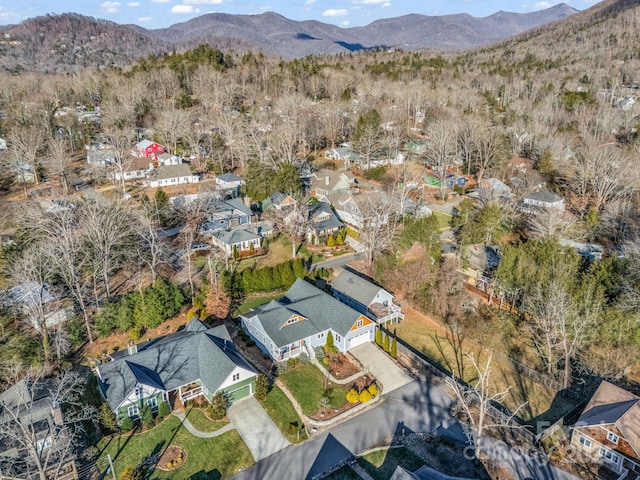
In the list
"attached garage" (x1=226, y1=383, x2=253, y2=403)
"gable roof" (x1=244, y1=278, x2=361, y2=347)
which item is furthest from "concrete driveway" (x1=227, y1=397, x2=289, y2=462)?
"gable roof" (x1=244, y1=278, x2=361, y2=347)

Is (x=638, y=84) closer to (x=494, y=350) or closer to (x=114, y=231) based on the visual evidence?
(x=494, y=350)

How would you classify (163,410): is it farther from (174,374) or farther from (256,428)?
(256,428)

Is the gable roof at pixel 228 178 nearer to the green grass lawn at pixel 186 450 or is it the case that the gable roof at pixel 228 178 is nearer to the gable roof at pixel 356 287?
the gable roof at pixel 356 287

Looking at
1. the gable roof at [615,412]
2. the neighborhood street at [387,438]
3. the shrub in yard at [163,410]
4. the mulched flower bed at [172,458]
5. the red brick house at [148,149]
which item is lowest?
the neighborhood street at [387,438]

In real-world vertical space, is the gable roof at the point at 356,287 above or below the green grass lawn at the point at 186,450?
above

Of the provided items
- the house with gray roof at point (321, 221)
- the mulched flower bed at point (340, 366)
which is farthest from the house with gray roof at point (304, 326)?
the house with gray roof at point (321, 221)

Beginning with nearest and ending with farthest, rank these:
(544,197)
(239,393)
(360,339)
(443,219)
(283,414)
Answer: (283,414)
(239,393)
(360,339)
(544,197)
(443,219)

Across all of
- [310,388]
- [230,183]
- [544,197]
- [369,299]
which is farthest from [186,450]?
[544,197]
